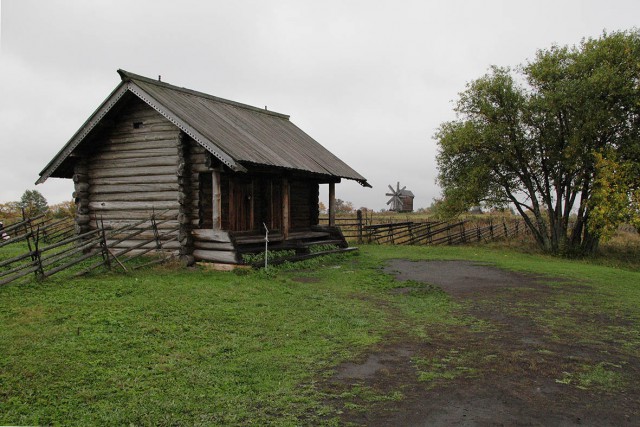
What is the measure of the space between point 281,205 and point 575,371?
1369 centimetres

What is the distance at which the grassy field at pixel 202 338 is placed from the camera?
5164 mm

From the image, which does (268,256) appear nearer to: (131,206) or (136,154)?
(131,206)

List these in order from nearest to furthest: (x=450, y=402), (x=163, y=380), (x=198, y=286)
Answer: (x=450, y=402), (x=163, y=380), (x=198, y=286)

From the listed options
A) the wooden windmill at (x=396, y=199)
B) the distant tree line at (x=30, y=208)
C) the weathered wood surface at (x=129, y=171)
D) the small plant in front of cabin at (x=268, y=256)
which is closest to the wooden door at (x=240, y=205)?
the small plant in front of cabin at (x=268, y=256)

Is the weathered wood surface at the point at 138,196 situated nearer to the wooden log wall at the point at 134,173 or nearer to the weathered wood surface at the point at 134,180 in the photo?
the wooden log wall at the point at 134,173

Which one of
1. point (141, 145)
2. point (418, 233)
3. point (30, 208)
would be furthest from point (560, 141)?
point (30, 208)

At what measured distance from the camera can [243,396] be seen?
5.47 m

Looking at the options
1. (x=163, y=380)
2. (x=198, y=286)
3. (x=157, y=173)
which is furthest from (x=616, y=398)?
(x=157, y=173)

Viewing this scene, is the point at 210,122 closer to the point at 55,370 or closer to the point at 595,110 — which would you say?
the point at 55,370

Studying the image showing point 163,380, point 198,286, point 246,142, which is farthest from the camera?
point 246,142

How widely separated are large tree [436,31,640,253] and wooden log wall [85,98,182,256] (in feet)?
54.4

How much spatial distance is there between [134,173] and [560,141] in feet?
69.9

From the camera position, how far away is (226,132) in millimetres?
16359

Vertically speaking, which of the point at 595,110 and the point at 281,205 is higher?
the point at 595,110
